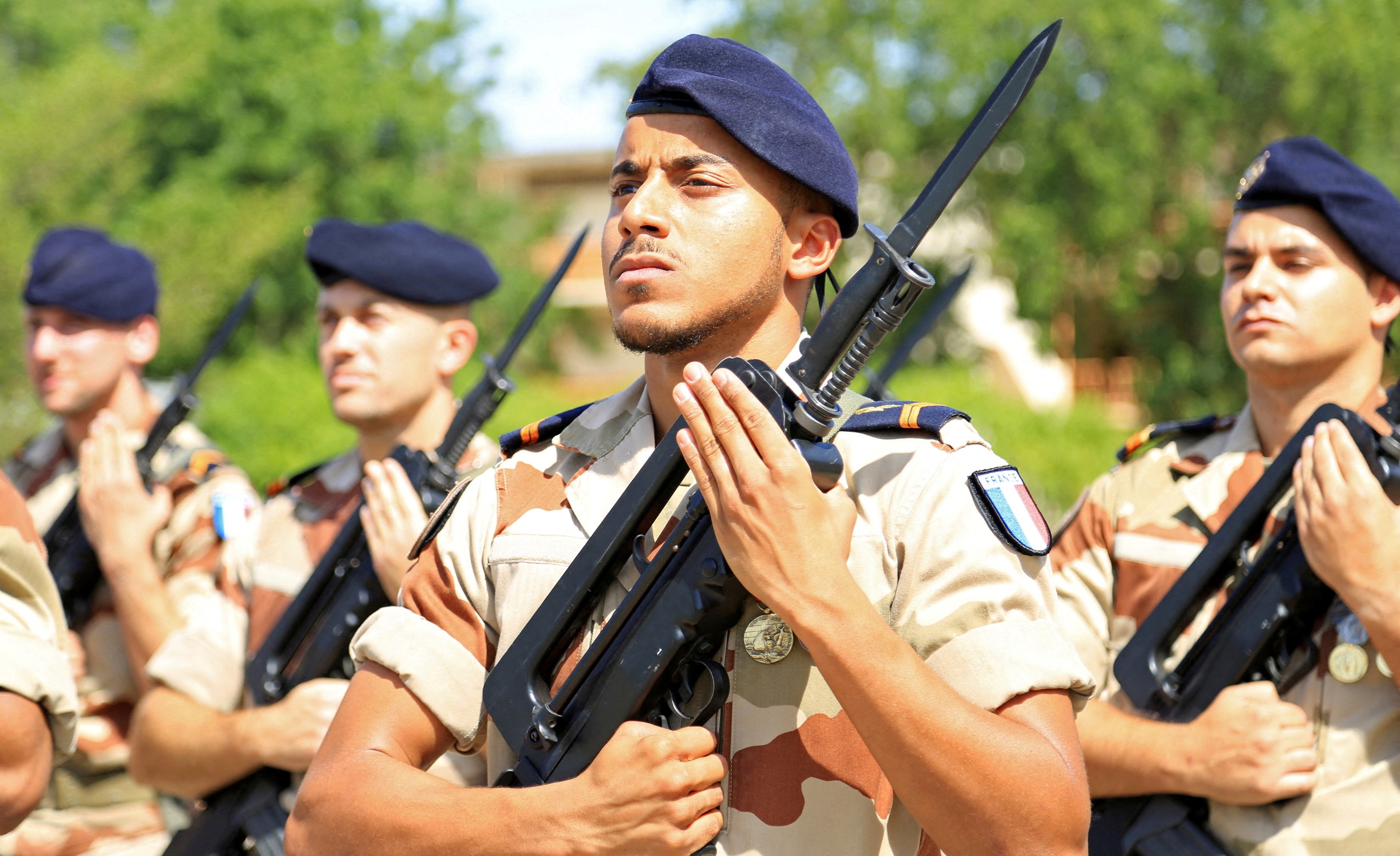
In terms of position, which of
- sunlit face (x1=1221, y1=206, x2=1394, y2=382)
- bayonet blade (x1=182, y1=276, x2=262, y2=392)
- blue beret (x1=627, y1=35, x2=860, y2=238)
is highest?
sunlit face (x1=1221, y1=206, x2=1394, y2=382)

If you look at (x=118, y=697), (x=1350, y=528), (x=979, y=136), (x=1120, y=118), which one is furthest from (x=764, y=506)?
(x=1120, y=118)

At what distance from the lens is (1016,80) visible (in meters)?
1.86

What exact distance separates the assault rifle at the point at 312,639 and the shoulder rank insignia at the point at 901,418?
62.4 inches

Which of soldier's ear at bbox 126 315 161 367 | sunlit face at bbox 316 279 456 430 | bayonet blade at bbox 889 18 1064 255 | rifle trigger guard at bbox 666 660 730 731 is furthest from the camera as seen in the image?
soldier's ear at bbox 126 315 161 367

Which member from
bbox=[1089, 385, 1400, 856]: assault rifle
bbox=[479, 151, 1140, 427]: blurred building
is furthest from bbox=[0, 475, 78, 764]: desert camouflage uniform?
bbox=[479, 151, 1140, 427]: blurred building

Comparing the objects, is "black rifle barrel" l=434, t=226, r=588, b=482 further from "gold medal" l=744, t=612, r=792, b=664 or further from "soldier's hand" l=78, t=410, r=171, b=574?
"gold medal" l=744, t=612, r=792, b=664

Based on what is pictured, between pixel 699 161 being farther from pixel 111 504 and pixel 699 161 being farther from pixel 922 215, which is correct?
pixel 111 504

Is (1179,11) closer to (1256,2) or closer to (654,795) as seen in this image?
(1256,2)

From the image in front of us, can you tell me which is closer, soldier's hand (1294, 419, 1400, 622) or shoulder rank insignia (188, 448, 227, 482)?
soldier's hand (1294, 419, 1400, 622)

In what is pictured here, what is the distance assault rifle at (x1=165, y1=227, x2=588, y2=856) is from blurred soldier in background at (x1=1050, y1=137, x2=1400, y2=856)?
164cm

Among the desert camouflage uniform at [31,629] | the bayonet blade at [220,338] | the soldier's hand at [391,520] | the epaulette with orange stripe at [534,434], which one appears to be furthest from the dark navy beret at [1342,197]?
the bayonet blade at [220,338]

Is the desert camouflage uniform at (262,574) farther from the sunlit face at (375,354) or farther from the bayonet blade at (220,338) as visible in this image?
the bayonet blade at (220,338)

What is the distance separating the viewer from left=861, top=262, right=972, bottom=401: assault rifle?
430 cm

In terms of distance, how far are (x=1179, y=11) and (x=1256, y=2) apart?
4.25 feet
